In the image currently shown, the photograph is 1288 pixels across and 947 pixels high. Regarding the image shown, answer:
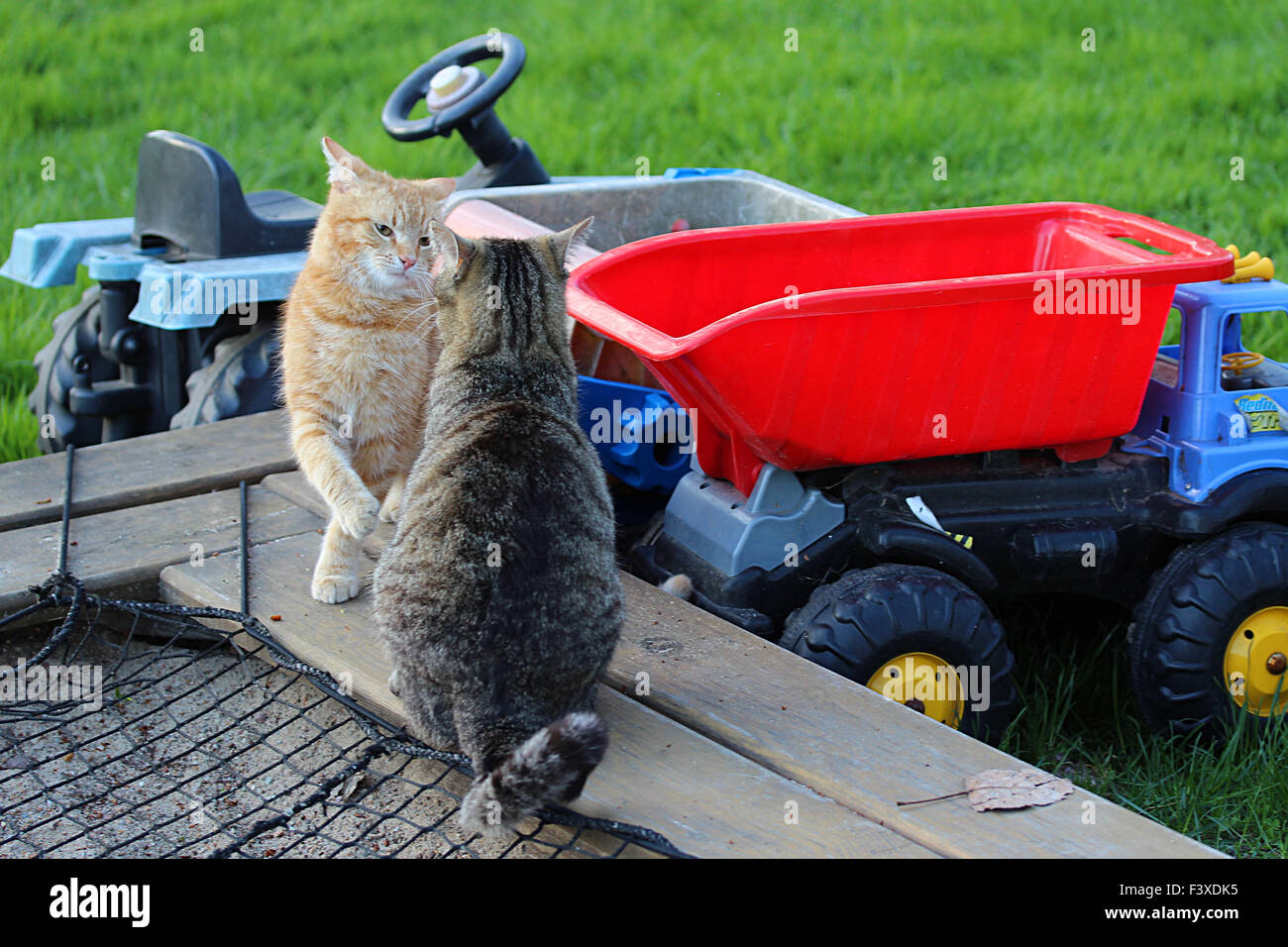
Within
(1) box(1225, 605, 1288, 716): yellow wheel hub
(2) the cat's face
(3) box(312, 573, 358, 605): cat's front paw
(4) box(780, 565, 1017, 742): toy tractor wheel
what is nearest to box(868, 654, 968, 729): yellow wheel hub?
(4) box(780, 565, 1017, 742): toy tractor wheel

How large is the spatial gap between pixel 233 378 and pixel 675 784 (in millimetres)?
1964

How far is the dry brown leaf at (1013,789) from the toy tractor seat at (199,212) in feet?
7.77

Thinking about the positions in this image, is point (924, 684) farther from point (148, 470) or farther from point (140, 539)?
point (148, 470)

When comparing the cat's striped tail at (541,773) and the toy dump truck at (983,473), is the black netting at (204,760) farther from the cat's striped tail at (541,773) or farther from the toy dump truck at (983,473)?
the toy dump truck at (983,473)

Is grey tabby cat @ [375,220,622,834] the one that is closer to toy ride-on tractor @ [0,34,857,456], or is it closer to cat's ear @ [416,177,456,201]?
cat's ear @ [416,177,456,201]

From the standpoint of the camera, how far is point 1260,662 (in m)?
2.42

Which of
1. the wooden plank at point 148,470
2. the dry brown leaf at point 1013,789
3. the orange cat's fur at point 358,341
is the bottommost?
the wooden plank at point 148,470

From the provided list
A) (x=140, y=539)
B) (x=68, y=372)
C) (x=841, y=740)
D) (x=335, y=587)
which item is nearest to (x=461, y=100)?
(x=68, y=372)

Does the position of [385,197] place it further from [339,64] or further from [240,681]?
[339,64]

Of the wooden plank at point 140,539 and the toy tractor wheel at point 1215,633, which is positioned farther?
the wooden plank at point 140,539

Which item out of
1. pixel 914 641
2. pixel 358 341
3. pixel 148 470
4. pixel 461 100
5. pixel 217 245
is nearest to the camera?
pixel 914 641

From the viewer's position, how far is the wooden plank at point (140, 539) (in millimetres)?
2559

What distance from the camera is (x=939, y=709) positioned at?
228 cm

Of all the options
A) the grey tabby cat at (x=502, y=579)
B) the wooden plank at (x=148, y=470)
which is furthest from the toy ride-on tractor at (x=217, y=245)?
the grey tabby cat at (x=502, y=579)
